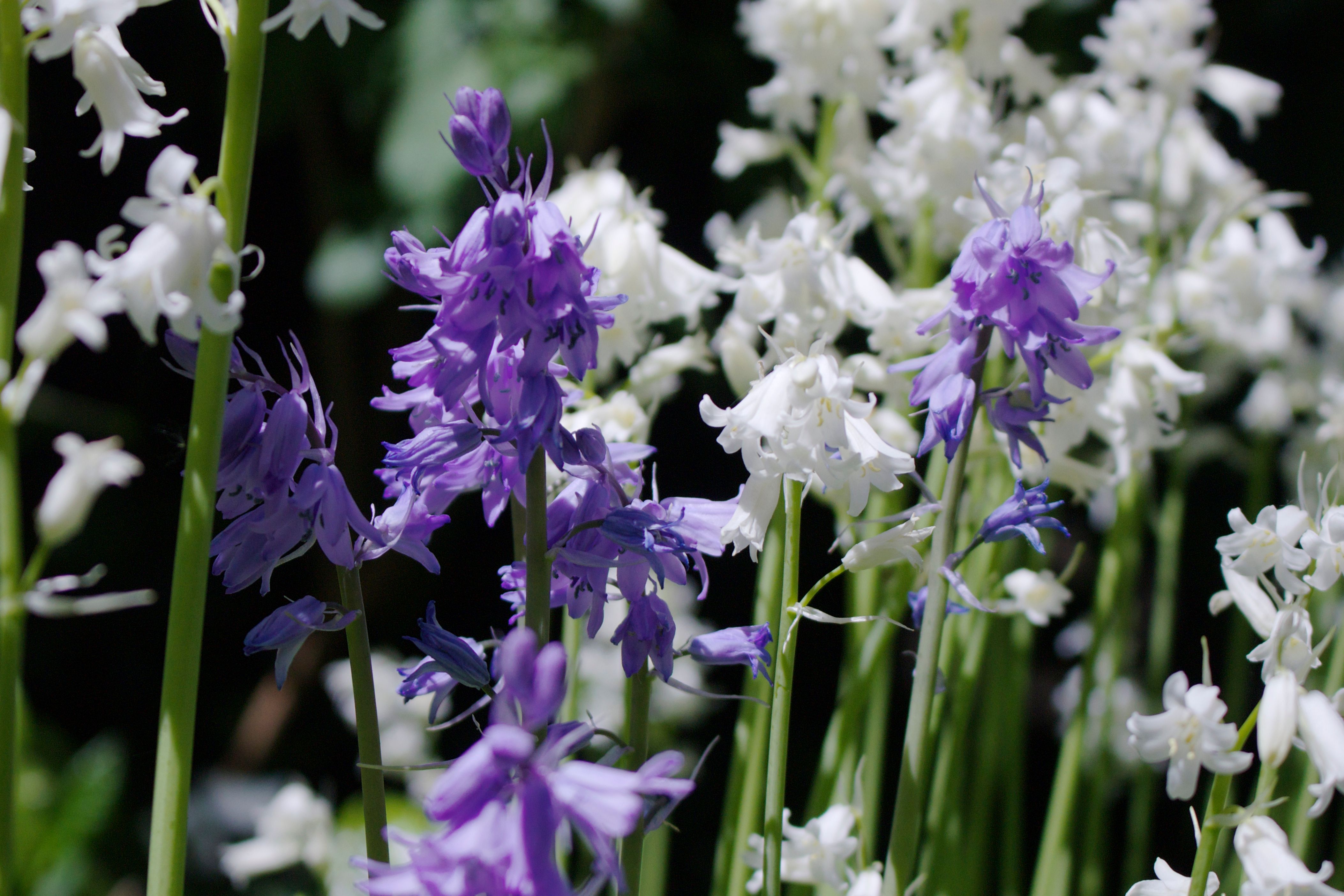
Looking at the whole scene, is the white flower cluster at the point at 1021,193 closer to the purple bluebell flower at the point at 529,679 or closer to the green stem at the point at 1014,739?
the green stem at the point at 1014,739

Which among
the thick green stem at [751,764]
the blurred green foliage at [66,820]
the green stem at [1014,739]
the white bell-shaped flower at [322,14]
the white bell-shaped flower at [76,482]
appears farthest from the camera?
the blurred green foliage at [66,820]

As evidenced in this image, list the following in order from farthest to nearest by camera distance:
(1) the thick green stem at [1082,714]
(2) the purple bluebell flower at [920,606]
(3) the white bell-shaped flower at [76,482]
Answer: (1) the thick green stem at [1082,714]
(2) the purple bluebell flower at [920,606]
(3) the white bell-shaped flower at [76,482]

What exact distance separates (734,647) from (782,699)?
0.16 feet

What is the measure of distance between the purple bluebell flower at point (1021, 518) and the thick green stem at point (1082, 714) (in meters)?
0.36

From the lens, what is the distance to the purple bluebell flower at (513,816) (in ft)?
1.04

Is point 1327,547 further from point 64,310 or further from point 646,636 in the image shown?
point 64,310

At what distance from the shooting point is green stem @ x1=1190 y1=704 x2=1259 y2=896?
16.8 inches

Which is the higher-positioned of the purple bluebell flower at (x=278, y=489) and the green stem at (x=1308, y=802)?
the purple bluebell flower at (x=278, y=489)

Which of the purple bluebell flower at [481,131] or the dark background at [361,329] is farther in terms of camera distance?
the dark background at [361,329]

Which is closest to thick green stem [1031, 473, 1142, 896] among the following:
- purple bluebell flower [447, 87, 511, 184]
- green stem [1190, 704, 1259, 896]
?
green stem [1190, 704, 1259, 896]

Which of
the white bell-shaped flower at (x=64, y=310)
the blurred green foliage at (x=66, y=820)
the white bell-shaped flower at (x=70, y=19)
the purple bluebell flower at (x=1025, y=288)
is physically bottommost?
the blurred green foliage at (x=66, y=820)

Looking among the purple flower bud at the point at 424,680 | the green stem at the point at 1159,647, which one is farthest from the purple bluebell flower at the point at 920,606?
the green stem at the point at 1159,647

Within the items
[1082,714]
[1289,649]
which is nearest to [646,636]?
[1289,649]

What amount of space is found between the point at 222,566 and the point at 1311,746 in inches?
16.2
